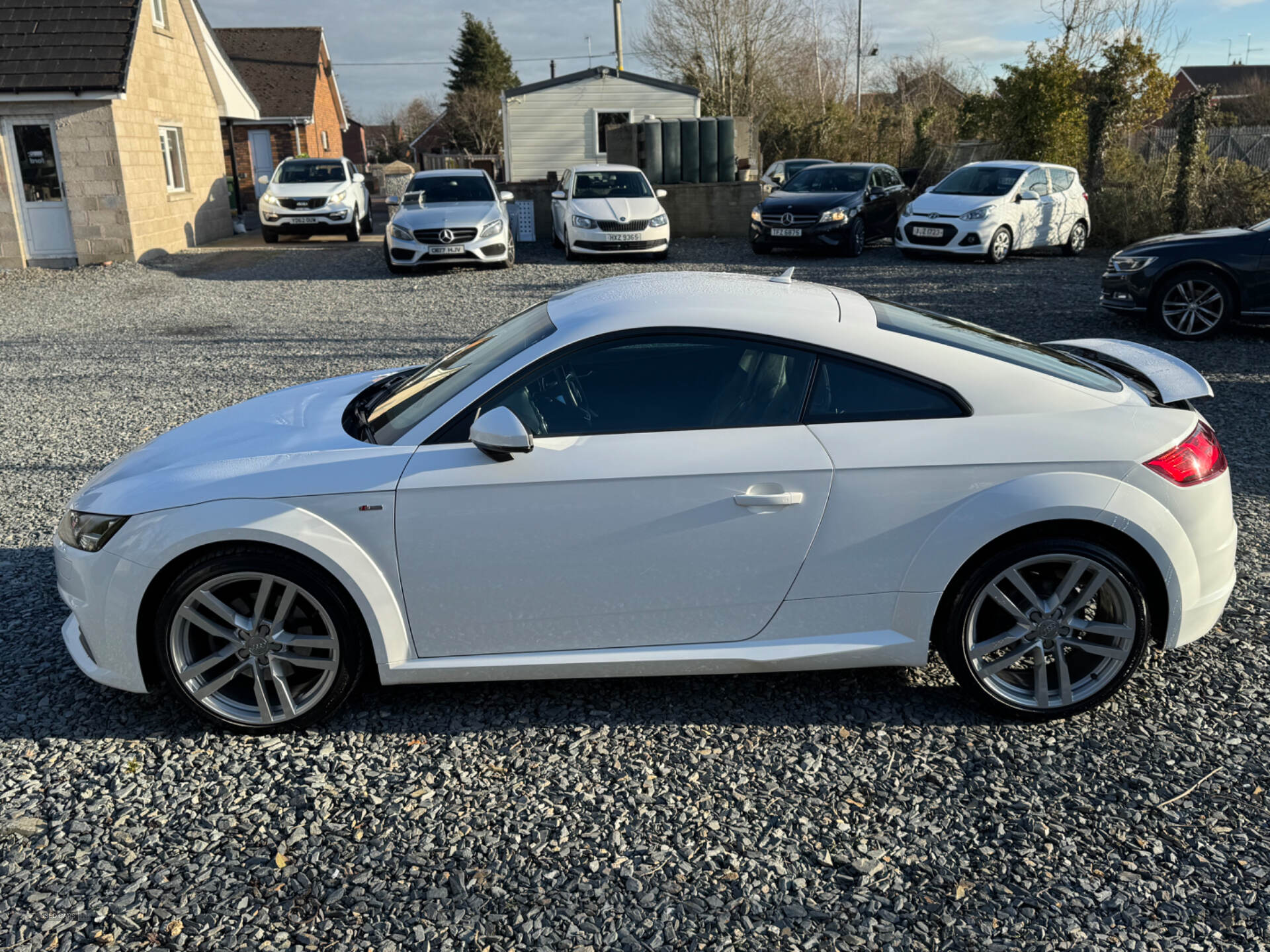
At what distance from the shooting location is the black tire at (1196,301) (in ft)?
35.0

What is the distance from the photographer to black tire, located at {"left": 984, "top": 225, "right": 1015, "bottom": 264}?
17469 millimetres

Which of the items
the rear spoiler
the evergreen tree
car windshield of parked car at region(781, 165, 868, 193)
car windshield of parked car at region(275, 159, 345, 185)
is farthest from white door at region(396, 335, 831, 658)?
the evergreen tree

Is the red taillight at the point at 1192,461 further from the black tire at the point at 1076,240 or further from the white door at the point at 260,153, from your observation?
the white door at the point at 260,153

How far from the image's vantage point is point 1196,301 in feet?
35.5

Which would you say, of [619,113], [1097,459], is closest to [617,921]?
[1097,459]

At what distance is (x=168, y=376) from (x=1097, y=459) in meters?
8.96

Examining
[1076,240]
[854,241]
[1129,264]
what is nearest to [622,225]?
[854,241]

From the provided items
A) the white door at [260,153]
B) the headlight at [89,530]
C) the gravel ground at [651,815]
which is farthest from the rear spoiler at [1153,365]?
the white door at [260,153]

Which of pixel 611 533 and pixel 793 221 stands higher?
pixel 793 221

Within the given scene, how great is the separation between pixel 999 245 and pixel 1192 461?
1516 cm

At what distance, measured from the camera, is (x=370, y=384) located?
4.48 m

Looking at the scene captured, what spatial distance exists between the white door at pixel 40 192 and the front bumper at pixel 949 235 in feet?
49.6

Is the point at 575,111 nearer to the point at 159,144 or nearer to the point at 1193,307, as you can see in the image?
the point at 159,144

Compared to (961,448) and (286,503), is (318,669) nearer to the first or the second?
(286,503)
